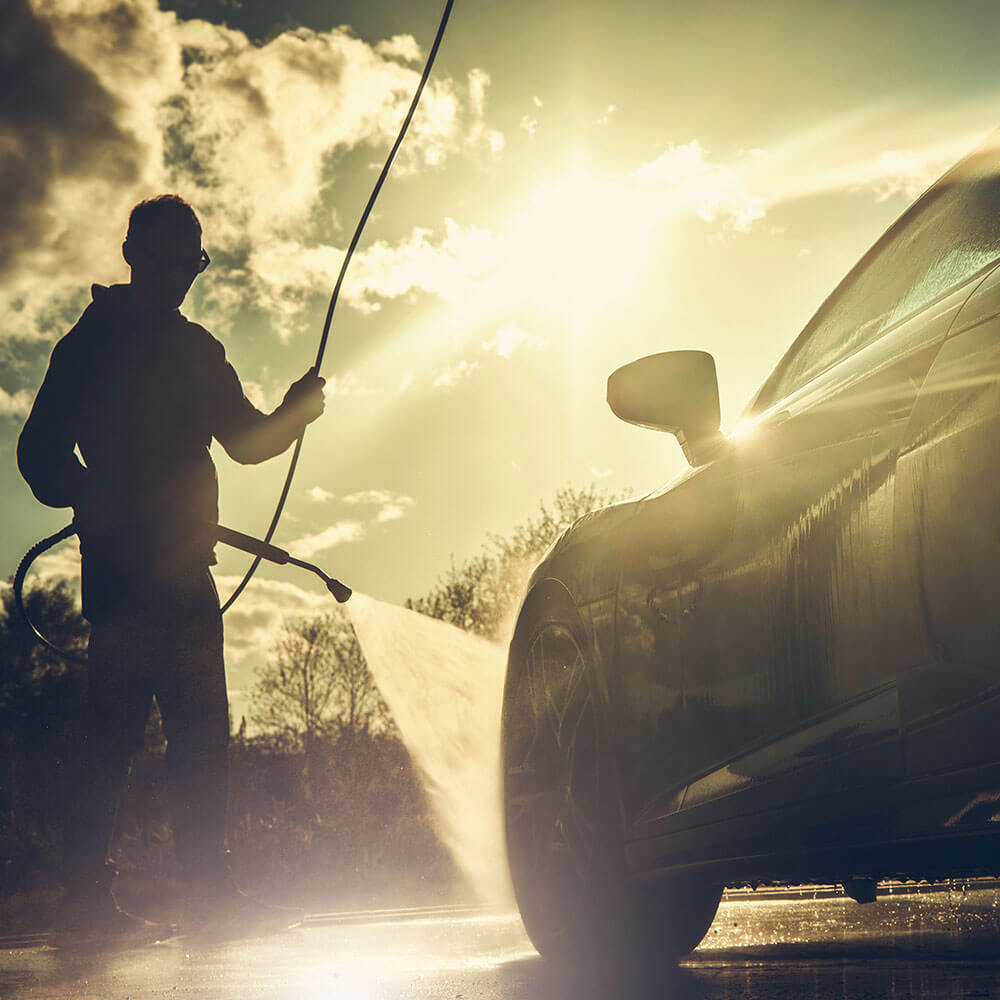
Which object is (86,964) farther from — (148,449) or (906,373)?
(906,373)

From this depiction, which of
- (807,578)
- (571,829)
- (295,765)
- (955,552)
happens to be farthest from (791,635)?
(295,765)

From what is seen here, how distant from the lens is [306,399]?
4023 mm

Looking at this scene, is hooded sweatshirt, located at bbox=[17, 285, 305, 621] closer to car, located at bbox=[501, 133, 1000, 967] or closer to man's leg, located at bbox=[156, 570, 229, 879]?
man's leg, located at bbox=[156, 570, 229, 879]

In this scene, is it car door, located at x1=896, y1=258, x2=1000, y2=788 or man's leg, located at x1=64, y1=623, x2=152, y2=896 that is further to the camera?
man's leg, located at x1=64, y1=623, x2=152, y2=896

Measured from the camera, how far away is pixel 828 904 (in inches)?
222

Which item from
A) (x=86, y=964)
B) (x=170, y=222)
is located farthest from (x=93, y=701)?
(x=170, y=222)

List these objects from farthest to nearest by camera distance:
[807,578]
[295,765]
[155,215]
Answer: [295,765]
[155,215]
[807,578]

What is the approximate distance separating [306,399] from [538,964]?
189 cm

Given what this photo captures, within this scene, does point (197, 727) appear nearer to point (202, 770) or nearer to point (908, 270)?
point (202, 770)

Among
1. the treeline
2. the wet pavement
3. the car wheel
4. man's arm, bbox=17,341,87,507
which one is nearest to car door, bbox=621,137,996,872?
the car wheel

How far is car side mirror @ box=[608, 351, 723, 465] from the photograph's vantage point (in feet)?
9.76

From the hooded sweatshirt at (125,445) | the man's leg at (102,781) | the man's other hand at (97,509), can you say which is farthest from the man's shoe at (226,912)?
the man's other hand at (97,509)

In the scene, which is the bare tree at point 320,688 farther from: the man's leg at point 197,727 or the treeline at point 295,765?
the man's leg at point 197,727

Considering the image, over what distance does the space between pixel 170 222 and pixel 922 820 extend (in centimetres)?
269
